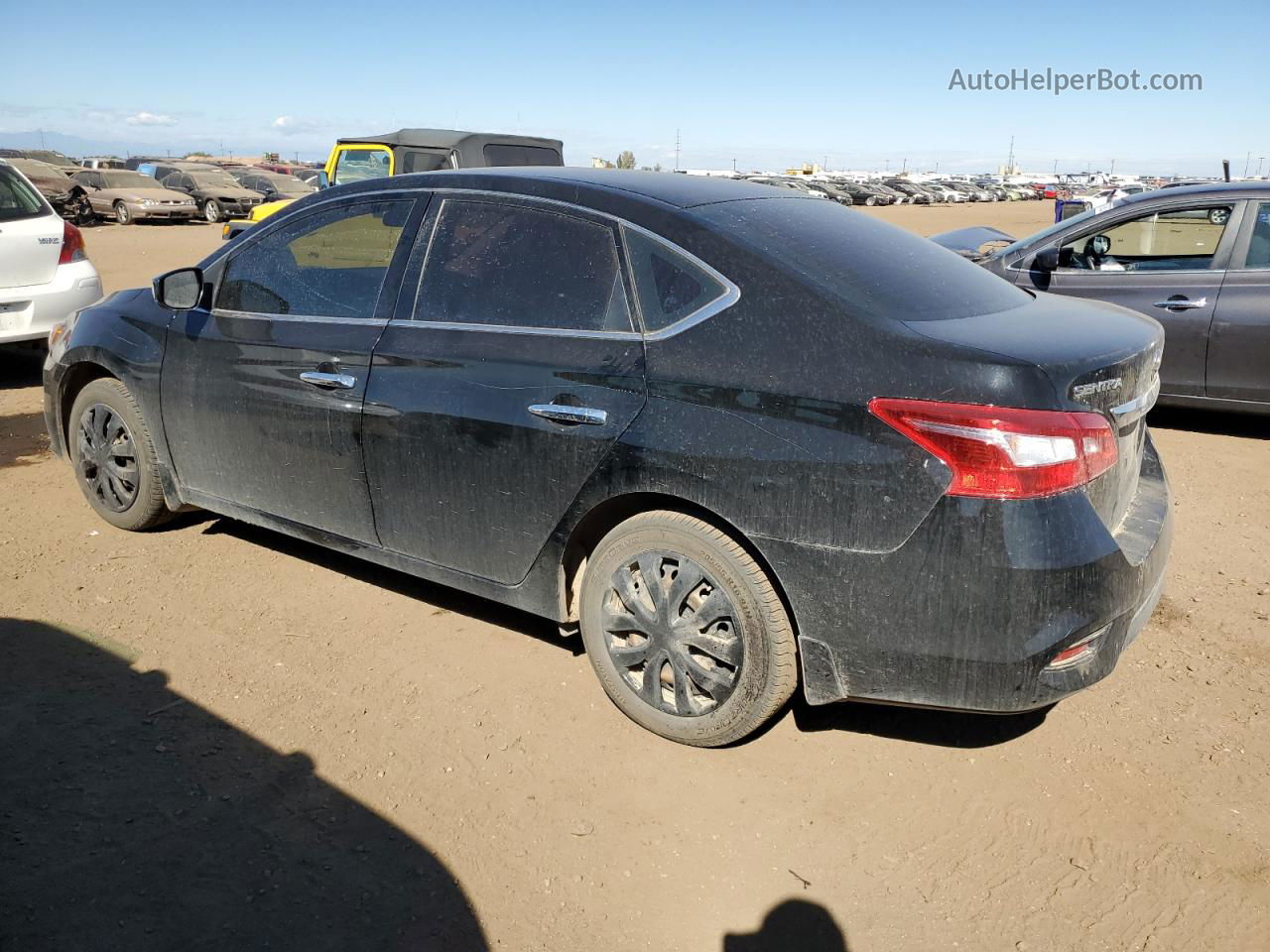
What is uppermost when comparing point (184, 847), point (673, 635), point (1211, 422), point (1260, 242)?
point (1260, 242)

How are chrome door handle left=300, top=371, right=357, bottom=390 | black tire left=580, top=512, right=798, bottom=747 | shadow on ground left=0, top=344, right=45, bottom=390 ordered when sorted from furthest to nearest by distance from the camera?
shadow on ground left=0, top=344, right=45, bottom=390 < chrome door handle left=300, top=371, right=357, bottom=390 < black tire left=580, top=512, right=798, bottom=747

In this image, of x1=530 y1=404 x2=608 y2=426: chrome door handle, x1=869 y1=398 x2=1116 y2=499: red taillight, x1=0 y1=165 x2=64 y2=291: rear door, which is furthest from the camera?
x1=0 y1=165 x2=64 y2=291: rear door

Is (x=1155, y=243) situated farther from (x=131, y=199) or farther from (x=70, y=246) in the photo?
(x=131, y=199)

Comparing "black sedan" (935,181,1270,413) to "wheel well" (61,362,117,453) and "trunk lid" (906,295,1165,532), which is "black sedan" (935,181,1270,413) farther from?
"wheel well" (61,362,117,453)

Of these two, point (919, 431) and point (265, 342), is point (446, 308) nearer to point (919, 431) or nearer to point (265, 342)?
point (265, 342)

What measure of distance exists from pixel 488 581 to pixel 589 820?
37.3 inches

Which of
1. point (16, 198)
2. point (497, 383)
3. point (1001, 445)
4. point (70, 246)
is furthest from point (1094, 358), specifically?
point (16, 198)

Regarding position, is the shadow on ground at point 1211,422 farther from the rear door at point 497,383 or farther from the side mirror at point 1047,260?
the rear door at point 497,383

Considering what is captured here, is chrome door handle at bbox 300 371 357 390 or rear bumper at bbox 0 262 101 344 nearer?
chrome door handle at bbox 300 371 357 390

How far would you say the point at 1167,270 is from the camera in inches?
267

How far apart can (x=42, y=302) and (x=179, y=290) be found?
4503mm

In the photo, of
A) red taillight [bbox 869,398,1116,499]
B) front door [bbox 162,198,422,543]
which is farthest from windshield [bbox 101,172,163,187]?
red taillight [bbox 869,398,1116,499]

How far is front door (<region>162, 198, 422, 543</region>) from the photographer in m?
3.73

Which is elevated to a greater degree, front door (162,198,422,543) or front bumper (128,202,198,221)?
front door (162,198,422,543)
